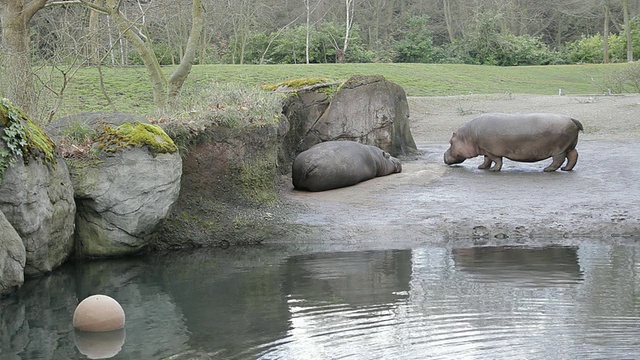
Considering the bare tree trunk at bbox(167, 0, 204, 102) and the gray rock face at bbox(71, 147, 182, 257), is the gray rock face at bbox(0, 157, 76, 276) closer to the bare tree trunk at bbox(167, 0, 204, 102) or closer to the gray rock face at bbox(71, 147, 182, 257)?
the gray rock face at bbox(71, 147, 182, 257)

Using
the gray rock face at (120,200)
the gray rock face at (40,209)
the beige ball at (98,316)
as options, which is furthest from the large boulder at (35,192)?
the beige ball at (98,316)

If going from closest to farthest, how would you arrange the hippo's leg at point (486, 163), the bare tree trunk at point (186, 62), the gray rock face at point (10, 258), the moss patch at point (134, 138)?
the gray rock face at point (10, 258)
the moss patch at point (134, 138)
the hippo's leg at point (486, 163)
the bare tree trunk at point (186, 62)

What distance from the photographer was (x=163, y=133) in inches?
462

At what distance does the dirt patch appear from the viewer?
12.2 m

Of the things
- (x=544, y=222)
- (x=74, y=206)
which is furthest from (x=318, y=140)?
(x=74, y=206)

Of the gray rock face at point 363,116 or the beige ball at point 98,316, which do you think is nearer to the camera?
the beige ball at point 98,316

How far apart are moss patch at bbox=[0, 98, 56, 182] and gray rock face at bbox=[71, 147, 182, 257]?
829 mm

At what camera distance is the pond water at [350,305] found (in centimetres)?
687

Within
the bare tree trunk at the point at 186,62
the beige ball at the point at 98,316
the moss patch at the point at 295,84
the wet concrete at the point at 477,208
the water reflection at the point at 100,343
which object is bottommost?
the wet concrete at the point at 477,208

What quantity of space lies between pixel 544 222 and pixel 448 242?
4.98 feet

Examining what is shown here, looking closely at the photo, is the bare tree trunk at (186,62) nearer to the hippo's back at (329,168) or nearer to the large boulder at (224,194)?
the hippo's back at (329,168)

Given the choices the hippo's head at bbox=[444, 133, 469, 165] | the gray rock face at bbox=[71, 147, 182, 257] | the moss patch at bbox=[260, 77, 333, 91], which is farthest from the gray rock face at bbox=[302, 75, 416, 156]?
the gray rock face at bbox=[71, 147, 182, 257]

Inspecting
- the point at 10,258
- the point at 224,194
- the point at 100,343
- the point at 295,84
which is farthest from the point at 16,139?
the point at 295,84

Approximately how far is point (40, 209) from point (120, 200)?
1362 mm
